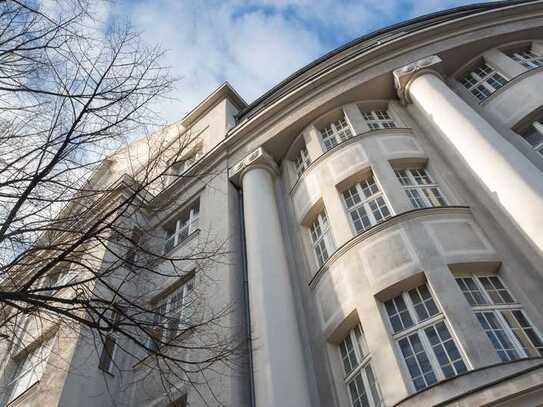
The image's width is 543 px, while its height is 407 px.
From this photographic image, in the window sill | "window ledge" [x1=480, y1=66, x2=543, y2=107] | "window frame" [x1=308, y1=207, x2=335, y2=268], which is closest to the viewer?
"window frame" [x1=308, y1=207, x2=335, y2=268]

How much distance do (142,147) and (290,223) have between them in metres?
14.0

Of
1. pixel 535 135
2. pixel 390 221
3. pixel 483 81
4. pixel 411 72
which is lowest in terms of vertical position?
pixel 390 221

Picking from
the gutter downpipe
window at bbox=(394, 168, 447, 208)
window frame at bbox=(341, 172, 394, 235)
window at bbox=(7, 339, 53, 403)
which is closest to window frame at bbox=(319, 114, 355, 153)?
window frame at bbox=(341, 172, 394, 235)

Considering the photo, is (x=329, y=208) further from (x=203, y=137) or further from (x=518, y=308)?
(x=203, y=137)

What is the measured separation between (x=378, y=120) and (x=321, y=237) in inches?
216

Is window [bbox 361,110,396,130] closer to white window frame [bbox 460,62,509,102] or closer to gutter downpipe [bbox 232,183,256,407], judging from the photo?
white window frame [bbox 460,62,509,102]

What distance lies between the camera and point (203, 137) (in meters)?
23.9

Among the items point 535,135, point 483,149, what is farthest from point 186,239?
point 535,135

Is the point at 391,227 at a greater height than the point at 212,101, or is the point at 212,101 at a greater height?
the point at 212,101

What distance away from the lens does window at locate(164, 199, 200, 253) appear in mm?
18531

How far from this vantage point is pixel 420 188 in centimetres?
1382

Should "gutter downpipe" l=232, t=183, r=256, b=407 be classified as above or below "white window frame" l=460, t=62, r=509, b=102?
below

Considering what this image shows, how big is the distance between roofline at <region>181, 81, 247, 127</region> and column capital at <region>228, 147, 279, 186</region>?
8.72m

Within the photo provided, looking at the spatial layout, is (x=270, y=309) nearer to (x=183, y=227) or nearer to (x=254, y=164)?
(x=254, y=164)
